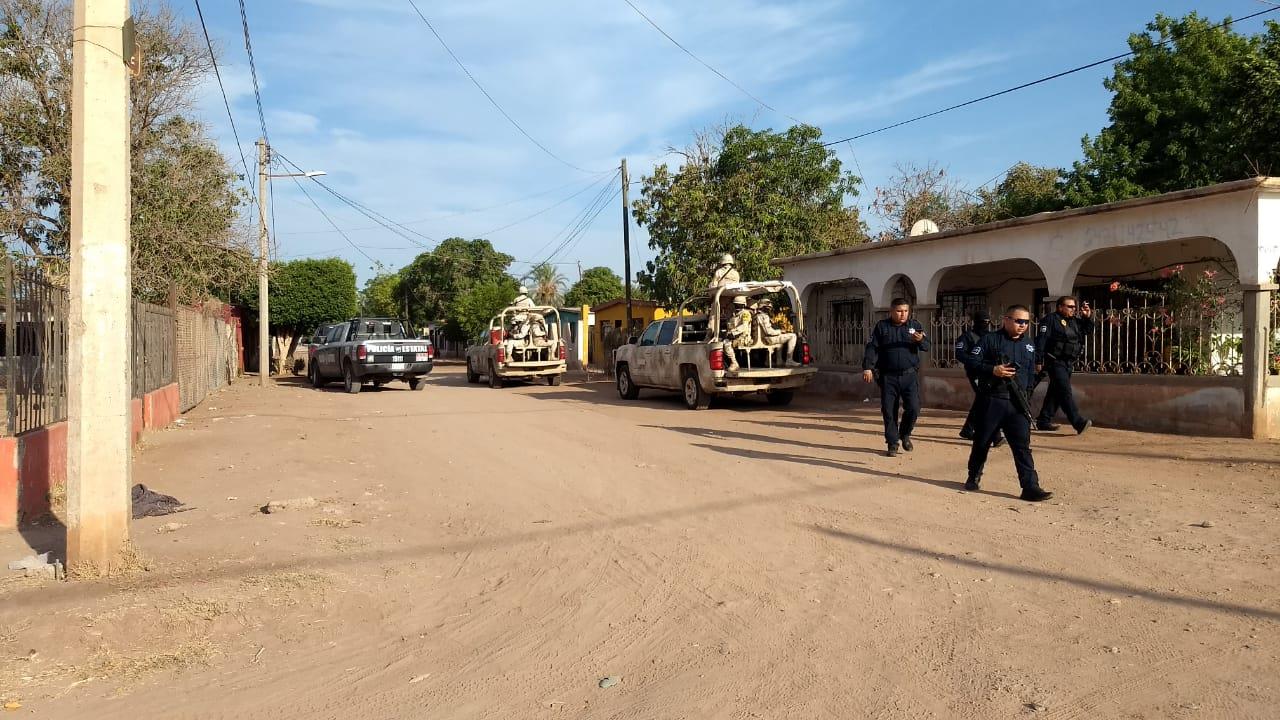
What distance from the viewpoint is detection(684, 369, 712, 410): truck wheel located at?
1653 centimetres

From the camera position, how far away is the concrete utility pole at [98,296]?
530 centimetres

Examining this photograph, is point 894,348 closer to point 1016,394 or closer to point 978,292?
point 1016,394

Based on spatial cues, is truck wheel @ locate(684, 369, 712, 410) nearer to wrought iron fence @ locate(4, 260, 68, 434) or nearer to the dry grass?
wrought iron fence @ locate(4, 260, 68, 434)

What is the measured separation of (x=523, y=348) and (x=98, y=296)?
18715mm

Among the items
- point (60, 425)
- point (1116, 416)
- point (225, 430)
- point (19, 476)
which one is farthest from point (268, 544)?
point (1116, 416)

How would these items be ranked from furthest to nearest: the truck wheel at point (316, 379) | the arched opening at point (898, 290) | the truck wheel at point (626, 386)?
the truck wheel at point (316, 379) < the truck wheel at point (626, 386) < the arched opening at point (898, 290)

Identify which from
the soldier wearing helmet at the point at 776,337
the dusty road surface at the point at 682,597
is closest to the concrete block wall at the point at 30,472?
the dusty road surface at the point at 682,597

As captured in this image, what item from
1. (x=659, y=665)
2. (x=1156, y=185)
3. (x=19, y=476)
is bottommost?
(x=659, y=665)

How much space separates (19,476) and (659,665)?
544 centimetres

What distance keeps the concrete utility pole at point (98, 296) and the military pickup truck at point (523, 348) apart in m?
18.2

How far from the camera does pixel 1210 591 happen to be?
492cm

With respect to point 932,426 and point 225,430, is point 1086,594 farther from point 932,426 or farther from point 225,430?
point 225,430

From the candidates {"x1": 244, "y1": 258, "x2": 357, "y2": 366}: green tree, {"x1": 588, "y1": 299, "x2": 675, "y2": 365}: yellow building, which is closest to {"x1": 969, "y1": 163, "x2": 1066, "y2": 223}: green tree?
{"x1": 588, "y1": 299, "x2": 675, "y2": 365}: yellow building

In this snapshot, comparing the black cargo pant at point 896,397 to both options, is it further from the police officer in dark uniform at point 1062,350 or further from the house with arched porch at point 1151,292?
the house with arched porch at point 1151,292
